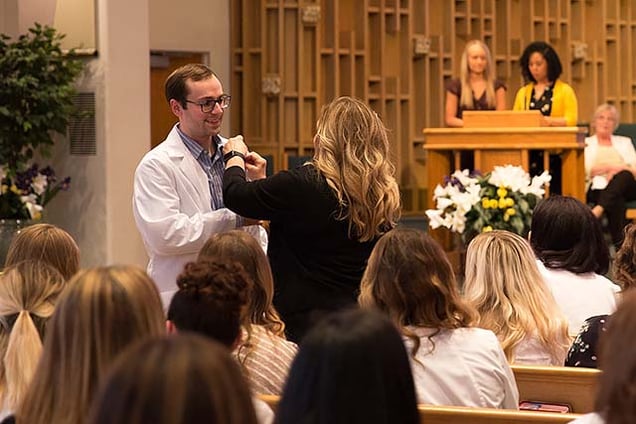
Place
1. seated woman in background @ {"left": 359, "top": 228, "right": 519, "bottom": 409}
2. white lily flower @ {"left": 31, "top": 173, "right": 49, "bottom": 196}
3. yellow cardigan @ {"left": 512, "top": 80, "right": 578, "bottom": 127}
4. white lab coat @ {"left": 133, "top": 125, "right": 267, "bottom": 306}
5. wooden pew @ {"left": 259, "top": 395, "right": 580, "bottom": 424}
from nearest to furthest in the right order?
wooden pew @ {"left": 259, "top": 395, "right": 580, "bottom": 424} → seated woman in background @ {"left": 359, "top": 228, "right": 519, "bottom": 409} → white lab coat @ {"left": 133, "top": 125, "right": 267, "bottom": 306} → white lily flower @ {"left": 31, "top": 173, "right": 49, "bottom": 196} → yellow cardigan @ {"left": 512, "top": 80, "right": 578, "bottom": 127}

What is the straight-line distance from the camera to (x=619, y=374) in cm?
162

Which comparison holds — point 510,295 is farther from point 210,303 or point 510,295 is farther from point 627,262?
point 210,303

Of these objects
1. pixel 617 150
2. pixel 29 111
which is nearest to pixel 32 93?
Answer: pixel 29 111

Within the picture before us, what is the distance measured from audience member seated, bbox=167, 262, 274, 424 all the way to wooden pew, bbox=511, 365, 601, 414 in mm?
1123

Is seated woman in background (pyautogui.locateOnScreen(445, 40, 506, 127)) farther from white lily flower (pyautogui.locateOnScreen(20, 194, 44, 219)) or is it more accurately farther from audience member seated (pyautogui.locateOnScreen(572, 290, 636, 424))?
audience member seated (pyautogui.locateOnScreen(572, 290, 636, 424))

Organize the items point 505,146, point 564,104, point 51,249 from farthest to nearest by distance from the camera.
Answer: point 564,104, point 505,146, point 51,249

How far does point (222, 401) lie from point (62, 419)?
2.42 feet

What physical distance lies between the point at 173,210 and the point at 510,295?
1.16 m

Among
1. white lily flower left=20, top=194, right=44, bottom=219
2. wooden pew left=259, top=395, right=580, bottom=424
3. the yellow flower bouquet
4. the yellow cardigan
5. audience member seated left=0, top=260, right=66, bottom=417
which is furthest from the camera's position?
the yellow cardigan

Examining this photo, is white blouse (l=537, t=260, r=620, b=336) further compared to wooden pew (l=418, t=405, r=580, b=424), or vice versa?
white blouse (l=537, t=260, r=620, b=336)

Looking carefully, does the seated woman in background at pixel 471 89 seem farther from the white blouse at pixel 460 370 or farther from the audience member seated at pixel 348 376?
the audience member seated at pixel 348 376

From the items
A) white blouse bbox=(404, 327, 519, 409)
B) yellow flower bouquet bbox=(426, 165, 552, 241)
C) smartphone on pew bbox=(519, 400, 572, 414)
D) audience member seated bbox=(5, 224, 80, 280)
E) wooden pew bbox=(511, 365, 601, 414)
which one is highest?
yellow flower bouquet bbox=(426, 165, 552, 241)

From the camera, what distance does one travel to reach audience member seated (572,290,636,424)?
161 centimetres

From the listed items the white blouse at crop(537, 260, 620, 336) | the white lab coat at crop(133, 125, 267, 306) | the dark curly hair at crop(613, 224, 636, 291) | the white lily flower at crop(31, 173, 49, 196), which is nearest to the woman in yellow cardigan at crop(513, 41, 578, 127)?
the white lily flower at crop(31, 173, 49, 196)
